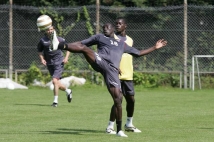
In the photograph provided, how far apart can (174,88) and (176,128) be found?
11.6 metres

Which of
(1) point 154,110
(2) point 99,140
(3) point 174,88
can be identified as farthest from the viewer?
(3) point 174,88

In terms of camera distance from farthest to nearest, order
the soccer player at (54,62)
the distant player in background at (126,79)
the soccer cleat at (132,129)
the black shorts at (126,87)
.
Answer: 1. the soccer player at (54,62)
2. the black shorts at (126,87)
3. the distant player in background at (126,79)
4. the soccer cleat at (132,129)

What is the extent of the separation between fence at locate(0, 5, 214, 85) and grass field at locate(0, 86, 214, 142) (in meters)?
2.02

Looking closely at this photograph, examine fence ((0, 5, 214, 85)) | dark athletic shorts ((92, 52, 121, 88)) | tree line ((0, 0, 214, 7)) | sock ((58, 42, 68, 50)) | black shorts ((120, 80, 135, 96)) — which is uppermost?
tree line ((0, 0, 214, 7))

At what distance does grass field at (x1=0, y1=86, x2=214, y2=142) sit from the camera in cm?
1131

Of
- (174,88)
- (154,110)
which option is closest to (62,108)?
(154,110)

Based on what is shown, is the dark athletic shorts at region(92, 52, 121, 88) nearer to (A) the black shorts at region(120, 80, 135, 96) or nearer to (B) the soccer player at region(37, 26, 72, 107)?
(A) the black shorts at region(120, 80, 135, 96)

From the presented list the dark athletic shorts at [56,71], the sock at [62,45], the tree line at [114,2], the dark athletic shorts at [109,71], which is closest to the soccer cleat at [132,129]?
the dark athletic shorts at [109,71]

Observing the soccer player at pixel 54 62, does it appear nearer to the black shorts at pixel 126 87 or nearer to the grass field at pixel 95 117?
the grass field at pixel 95 117

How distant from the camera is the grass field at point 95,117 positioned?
11312 mm

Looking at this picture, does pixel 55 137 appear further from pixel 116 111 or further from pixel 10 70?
pixel 10 70

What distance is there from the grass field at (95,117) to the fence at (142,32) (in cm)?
202

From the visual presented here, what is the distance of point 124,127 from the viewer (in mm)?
12695

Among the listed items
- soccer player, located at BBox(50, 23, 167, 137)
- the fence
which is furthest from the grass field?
the fence
